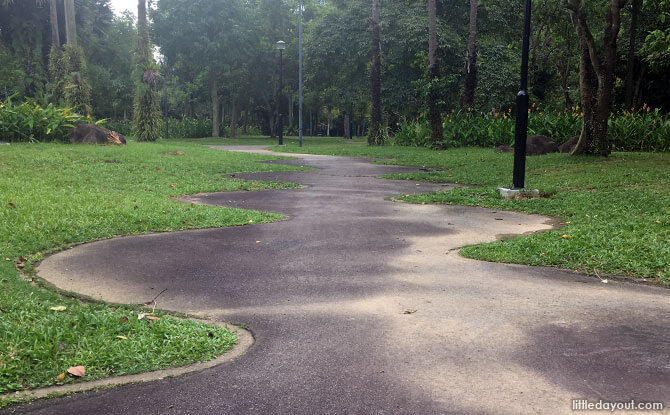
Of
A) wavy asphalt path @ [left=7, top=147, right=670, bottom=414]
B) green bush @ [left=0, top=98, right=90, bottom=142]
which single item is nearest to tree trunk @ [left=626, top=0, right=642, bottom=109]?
wavy asphalt path @ [left=7, top=147, right=670, bottom=414]

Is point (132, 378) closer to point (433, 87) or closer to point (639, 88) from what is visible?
point (433, 87)

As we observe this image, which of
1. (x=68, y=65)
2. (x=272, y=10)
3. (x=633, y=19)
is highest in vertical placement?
(x=272, y=10)

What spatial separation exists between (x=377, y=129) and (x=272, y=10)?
73.6ft

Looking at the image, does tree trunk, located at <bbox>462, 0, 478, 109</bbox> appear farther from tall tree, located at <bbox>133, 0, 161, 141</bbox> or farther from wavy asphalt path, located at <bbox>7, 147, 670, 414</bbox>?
wavy asphalt path, located at <bbox>7, 147, 670, 414</bbox>

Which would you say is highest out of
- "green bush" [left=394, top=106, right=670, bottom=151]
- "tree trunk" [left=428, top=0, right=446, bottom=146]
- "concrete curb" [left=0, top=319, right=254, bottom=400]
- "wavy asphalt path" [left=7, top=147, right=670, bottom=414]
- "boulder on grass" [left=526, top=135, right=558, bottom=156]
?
"tree trunk" [left=428, top=0, right=446, bottom=146]

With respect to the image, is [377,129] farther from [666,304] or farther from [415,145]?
[666,304]

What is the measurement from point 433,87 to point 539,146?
7398 millimetres

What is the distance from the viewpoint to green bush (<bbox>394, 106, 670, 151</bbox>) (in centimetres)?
1973

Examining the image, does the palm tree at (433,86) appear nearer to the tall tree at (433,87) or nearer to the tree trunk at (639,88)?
the tall tree at (433,87)

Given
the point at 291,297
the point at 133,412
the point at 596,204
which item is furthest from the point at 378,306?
the point at 596,204

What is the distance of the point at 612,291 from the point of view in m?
5.11

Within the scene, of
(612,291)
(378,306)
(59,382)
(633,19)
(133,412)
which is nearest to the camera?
(133,412)

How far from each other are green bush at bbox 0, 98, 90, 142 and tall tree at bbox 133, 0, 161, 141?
7.71 metres

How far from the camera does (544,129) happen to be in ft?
73.7
